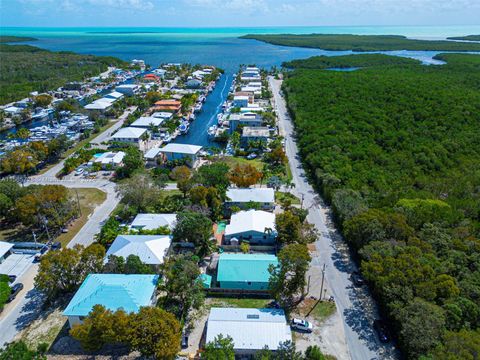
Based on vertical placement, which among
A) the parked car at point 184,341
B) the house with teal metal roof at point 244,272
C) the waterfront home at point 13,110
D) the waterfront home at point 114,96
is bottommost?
the waterfront home at point 13,110

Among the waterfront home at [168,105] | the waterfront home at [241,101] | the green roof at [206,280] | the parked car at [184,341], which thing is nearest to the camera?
the parked car at [184,341]

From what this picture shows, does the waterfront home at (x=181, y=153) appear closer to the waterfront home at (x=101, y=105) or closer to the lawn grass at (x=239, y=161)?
the lawn grass at (x=239, y=161)


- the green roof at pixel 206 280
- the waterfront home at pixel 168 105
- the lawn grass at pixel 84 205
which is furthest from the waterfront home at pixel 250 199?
the waterfront home at pixel 168 105

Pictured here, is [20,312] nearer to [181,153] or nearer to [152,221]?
[152,221]

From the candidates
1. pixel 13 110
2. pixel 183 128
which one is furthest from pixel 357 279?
pixel 13 110

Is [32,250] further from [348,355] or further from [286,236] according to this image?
[348,355]

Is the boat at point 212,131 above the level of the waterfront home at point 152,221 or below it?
below

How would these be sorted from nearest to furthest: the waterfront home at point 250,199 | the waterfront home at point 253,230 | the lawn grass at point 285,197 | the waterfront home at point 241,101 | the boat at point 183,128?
the waterfront home at point 253,230 → the waterfront home at point 250,199 → the lawn grass at point 285,197 → the boat at point 183,128 → the waterfront home at point 241,101
